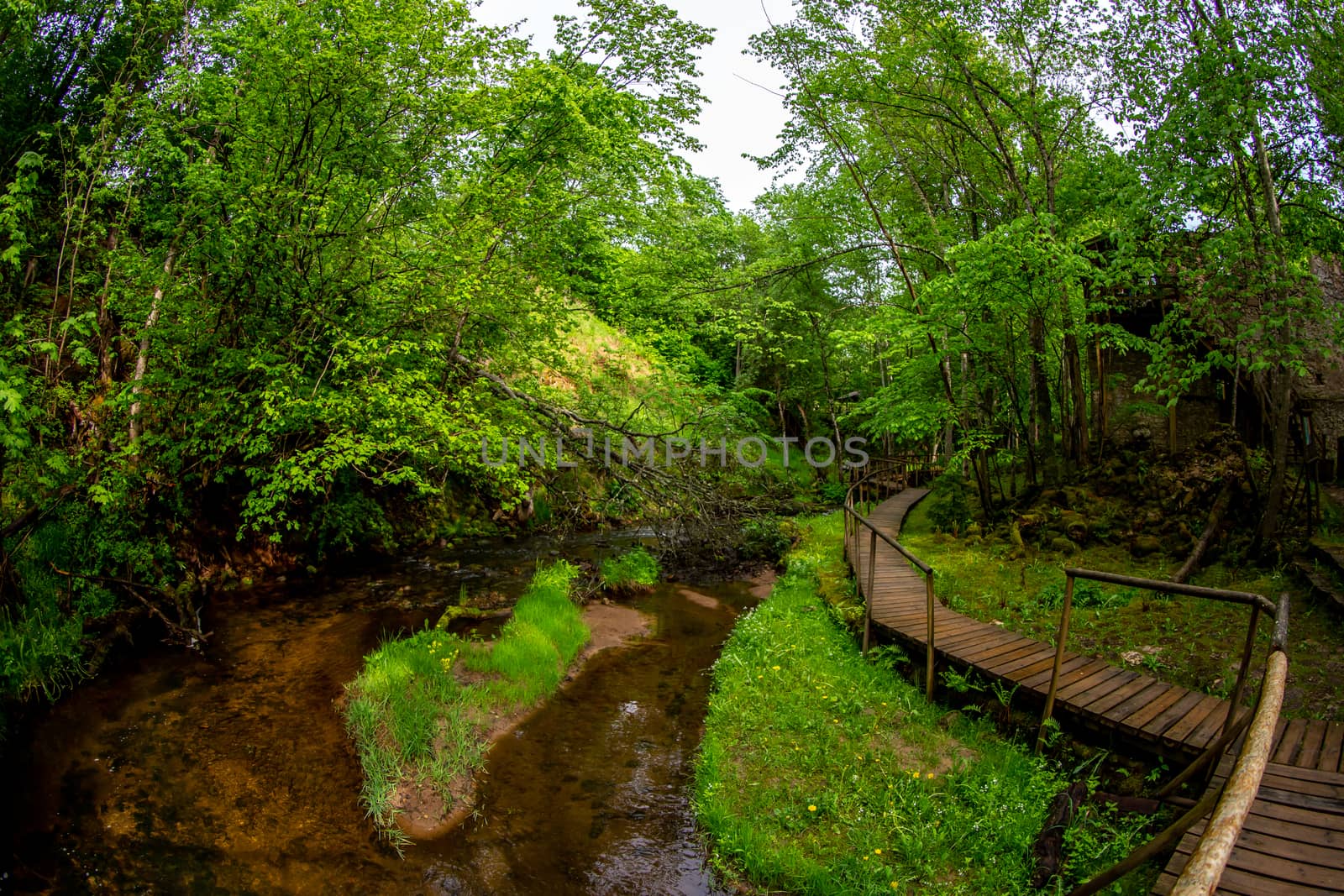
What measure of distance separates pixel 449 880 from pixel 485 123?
9.10 m

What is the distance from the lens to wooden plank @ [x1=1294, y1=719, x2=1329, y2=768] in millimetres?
4148

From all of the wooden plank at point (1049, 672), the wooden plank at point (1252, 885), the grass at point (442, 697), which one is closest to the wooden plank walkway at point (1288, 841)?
the wooden plank at point (1252, 885)

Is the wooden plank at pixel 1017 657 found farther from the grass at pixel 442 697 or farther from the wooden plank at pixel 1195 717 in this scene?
the grass at pixel 442 697

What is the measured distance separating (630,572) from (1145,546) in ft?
27.2

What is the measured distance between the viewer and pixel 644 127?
13680 millimetres

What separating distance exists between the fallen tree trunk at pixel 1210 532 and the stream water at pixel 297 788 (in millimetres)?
6346

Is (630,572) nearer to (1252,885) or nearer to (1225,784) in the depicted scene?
(1252,885)

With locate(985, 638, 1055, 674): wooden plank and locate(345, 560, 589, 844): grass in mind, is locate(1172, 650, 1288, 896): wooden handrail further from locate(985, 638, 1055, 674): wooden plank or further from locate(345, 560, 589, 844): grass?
locate(345, 560, 589, 844): grass

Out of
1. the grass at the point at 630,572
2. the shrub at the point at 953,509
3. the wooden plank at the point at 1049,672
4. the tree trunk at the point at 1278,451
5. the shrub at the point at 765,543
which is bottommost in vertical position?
the grass at the point at 630,572

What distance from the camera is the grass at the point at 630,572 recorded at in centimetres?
1175

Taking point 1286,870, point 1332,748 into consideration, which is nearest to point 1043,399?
point 1332,748

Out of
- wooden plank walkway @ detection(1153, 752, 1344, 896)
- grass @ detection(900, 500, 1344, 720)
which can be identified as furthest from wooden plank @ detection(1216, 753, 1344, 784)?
grass @ detection(900, 500, 1344, 720)

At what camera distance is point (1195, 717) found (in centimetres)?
493

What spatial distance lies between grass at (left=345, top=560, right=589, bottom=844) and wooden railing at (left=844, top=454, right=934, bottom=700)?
411cm
